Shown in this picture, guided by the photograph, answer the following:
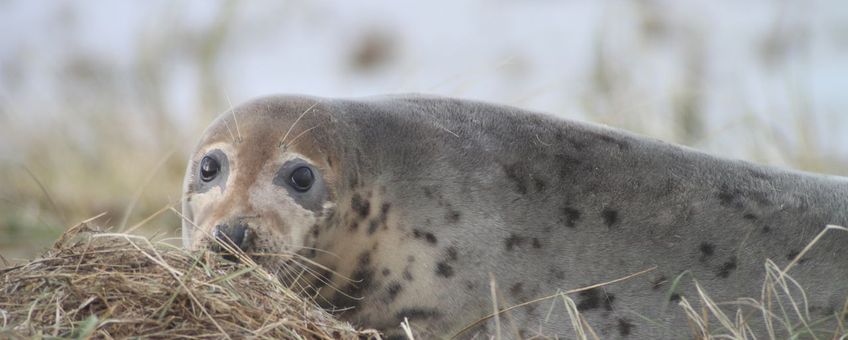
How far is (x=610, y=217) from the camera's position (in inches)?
167

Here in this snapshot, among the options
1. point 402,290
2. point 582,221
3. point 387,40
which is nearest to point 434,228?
point 402,290

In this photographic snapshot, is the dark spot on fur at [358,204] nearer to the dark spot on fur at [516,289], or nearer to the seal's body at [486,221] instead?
the seal's body at [486,221]

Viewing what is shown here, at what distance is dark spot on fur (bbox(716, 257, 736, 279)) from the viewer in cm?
421

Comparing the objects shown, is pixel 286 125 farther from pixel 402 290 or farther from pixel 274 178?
pixel 402 290

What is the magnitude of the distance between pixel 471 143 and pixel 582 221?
1.65 ft

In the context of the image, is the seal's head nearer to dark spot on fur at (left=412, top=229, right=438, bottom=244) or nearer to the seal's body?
the seal's body

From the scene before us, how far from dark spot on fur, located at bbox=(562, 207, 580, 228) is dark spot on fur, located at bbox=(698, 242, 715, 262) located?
46cm

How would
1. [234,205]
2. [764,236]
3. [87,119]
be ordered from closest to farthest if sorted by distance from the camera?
[234,205], [764,236], [87,119]

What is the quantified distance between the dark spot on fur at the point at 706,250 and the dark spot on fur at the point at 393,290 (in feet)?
3.64

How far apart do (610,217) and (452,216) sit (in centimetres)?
58

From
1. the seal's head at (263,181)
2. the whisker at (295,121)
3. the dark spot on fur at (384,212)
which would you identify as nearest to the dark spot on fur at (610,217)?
the dark spot on fur at (384,212)

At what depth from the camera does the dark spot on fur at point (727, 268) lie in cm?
421

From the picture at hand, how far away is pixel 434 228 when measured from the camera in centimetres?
417

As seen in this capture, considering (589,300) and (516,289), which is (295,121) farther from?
(589,300)
